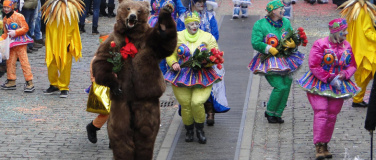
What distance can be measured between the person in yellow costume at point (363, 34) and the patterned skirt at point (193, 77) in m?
2.83

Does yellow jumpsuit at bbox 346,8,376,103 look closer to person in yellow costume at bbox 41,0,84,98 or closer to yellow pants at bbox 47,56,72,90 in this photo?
person in yellow costume at bbox 41,0,84,98

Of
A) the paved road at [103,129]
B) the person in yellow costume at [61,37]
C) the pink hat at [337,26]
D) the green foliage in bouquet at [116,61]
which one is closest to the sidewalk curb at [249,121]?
the paved road at [103,129]

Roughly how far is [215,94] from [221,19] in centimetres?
777

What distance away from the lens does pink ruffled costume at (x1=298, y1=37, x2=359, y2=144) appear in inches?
386

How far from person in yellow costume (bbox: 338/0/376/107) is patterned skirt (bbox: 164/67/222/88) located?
2833 millimetres

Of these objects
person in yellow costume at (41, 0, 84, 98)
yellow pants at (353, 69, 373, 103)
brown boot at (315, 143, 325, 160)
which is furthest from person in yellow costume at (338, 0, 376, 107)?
person in yellow costume at (41, 0, 84, 98)

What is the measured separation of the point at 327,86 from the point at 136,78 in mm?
2777

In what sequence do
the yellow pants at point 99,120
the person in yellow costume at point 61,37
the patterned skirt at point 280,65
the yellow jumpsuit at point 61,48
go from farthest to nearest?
the yellow jumpsuit at point 61,48, the person in yellow costume at point 61,37, the patterned skirt at point 280,65, the yellow pants at point 99,120

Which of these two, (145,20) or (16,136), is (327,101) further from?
(16,136)

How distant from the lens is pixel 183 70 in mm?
10508

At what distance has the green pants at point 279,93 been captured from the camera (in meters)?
11.2

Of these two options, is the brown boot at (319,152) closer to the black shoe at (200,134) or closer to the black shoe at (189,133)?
the black shoe at (200,134)

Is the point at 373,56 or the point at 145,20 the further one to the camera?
the point at 373,56

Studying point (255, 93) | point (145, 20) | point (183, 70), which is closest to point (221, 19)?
point (255, 93)
